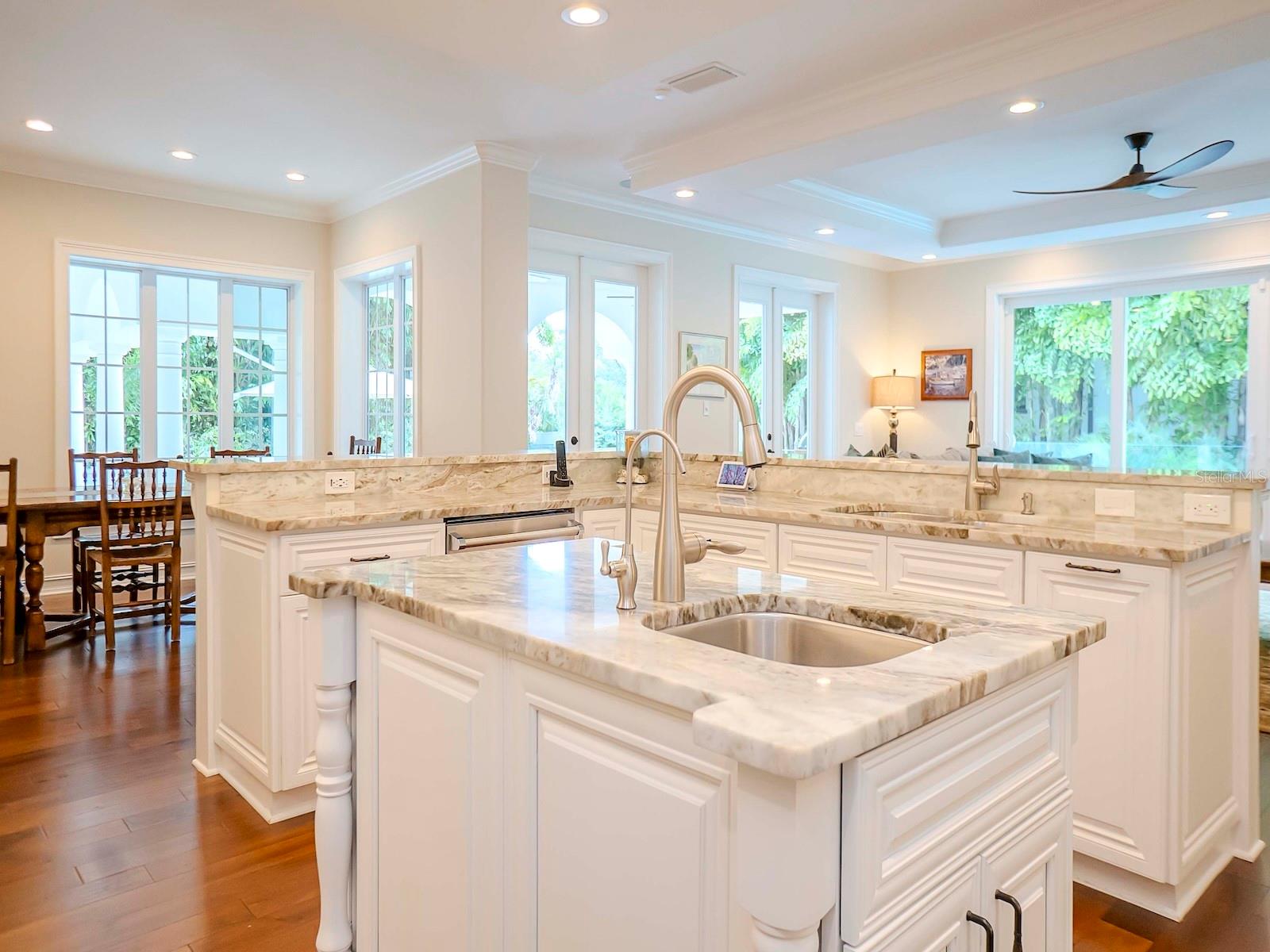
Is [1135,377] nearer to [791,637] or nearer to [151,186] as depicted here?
[791,637]

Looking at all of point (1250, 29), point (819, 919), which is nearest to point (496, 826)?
point (819, 919)

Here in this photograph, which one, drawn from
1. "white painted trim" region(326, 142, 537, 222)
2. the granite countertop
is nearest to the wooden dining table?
"white painted trim" region(326, 142, 537, 222)

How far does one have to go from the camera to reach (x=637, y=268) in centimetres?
634

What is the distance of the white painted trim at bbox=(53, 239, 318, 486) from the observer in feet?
17.7

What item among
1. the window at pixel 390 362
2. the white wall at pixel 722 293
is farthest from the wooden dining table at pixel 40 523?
the white wall at pixel 722 293

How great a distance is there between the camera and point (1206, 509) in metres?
2.40

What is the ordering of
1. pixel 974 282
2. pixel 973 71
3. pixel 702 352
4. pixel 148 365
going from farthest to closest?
pixel 974 282, pixel 702 352, pixel 148 365, pixel 973 71

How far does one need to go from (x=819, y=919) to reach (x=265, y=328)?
6433mm

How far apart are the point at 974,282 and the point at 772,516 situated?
5772 millimetres

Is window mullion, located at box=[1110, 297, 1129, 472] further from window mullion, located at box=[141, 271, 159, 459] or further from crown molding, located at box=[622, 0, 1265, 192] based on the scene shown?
window mullion, located at box=[141, 271, 159, 459]

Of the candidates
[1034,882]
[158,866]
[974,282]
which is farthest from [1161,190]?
[158,866]

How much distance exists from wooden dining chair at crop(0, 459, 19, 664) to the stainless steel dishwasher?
2492 mm

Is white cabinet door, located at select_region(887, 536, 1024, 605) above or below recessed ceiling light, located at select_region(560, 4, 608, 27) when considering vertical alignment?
below

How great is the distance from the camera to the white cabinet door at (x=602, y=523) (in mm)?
3424
